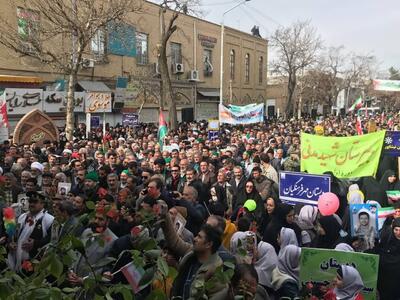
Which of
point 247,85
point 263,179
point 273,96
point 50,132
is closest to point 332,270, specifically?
point 263,179

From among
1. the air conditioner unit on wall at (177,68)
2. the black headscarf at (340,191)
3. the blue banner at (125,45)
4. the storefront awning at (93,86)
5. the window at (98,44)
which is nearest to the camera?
the black headscarf at (340,191)

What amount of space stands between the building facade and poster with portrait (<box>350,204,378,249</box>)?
55.5 feet

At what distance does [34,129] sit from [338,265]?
10.9m

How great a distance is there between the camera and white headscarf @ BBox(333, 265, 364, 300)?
4.09 metres

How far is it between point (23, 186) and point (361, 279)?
5.21 m

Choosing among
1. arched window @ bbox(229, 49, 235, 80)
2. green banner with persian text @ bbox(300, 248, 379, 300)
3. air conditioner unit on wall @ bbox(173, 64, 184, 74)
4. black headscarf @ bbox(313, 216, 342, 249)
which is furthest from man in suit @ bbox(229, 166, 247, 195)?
arched window @ bbox(229, 49, 235, 80)

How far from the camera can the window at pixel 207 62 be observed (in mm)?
38781

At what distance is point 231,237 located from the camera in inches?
199

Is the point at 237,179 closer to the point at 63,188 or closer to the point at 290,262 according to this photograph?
the point at 63,188

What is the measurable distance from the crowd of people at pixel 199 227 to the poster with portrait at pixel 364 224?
26 mm

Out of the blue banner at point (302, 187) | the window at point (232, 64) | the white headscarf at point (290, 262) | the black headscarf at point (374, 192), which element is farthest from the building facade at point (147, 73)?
the white headscarf at point (290, 262)

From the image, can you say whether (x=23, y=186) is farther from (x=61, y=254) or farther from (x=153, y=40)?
(x=153, y=40)

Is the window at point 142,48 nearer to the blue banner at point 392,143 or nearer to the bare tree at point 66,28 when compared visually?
the bare tree at point 66,28

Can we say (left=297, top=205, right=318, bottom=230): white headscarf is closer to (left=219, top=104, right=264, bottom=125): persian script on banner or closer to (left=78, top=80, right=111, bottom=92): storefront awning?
(left=219, top=104, right=264, bottom=125): persian script on banner
